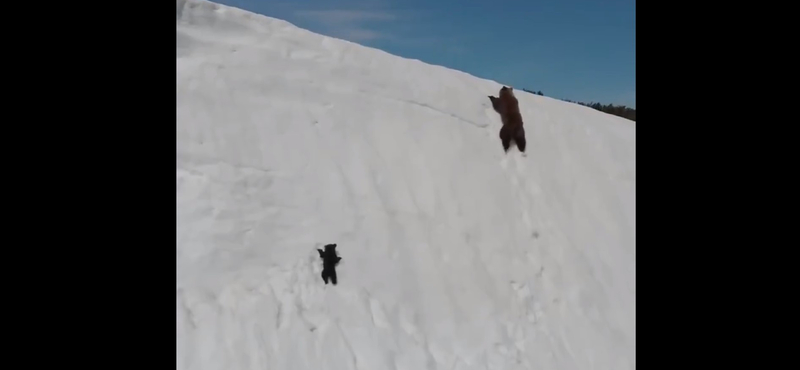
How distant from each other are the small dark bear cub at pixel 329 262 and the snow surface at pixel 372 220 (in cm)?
4

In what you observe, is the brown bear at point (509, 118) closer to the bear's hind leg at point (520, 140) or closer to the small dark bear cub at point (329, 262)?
the bear's hind leg at point (520, 140)

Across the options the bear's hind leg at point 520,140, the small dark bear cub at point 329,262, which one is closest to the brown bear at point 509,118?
the bear's hind leg at point 520,140

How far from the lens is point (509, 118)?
216 inches

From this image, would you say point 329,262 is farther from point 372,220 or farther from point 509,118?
point 509,118

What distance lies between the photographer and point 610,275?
4.91 meters

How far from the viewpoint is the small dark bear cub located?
379 centimetres

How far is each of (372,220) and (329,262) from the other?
0.50 meters

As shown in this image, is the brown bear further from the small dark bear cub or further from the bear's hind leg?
the small dark bear cub

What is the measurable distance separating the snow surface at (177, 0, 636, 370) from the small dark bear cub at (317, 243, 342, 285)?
0.04m

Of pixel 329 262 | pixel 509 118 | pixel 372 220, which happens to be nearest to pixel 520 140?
pixel 509 118

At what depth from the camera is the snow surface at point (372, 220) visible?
3520 millimetres
